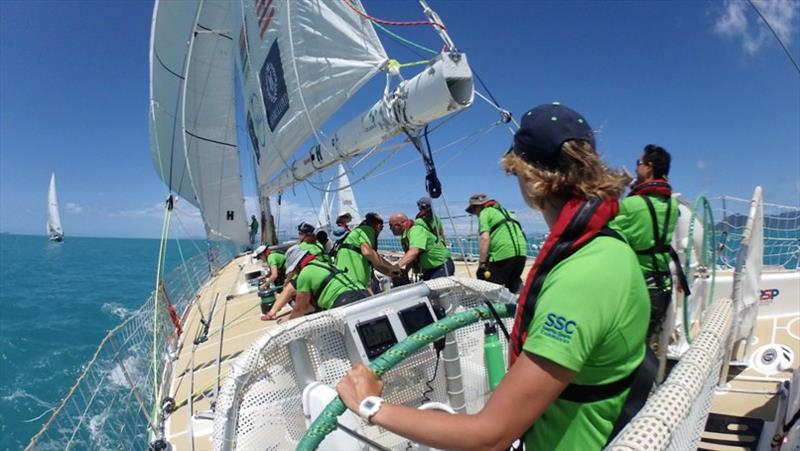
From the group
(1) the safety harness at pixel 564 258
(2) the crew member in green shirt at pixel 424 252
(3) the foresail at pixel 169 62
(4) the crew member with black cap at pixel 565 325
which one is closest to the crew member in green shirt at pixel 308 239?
(2) the crew member in green shirt at pixel 424 252

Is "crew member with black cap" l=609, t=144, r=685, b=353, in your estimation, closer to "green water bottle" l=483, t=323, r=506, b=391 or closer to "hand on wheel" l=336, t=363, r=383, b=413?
"green water bottle" l=483, t=323, r=506, b=391

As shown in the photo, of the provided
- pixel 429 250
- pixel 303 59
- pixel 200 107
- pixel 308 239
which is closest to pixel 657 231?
pixel 429 250

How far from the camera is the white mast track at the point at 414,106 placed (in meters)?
3.24

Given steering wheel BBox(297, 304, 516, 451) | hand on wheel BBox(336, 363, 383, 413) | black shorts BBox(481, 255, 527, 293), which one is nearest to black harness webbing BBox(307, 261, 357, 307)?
black shorts BBox(481, 255, 527, 293)

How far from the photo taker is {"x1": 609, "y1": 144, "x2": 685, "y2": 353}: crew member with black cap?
2764 mm

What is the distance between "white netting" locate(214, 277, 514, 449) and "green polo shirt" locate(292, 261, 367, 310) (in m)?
1.34

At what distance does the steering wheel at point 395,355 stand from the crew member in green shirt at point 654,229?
134cm

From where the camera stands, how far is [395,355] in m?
1.52

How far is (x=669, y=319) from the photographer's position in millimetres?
2848

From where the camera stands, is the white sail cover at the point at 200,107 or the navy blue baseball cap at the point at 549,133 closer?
the navy blue baseball cap at the point at 549,133

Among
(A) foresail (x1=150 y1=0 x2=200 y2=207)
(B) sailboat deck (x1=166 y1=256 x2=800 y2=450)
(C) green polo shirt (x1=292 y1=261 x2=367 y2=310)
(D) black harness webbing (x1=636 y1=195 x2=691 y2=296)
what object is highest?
(A) foresail (x1=150 y1=0 x2=200 y2=207)

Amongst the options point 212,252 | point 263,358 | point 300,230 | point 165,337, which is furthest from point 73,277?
point 263,358

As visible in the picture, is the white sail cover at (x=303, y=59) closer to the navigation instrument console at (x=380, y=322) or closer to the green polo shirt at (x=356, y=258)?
the green polo shirt at (x=356, y=258)

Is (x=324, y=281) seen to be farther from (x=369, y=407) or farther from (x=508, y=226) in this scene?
(x=369, y=407)
